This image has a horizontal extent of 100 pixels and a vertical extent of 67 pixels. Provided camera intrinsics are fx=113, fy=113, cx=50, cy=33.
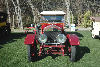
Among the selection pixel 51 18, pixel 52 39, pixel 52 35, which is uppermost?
pixel 51 18

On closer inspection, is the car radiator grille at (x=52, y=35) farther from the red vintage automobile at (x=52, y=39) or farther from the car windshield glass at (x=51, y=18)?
the car windshield glass at (x=51, y=18)

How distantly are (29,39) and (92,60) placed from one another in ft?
11.3

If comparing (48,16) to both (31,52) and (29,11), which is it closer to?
(31,52)

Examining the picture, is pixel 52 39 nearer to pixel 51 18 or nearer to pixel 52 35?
pixel 52 35

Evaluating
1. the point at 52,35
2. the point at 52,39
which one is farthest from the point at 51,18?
the point at 52,39

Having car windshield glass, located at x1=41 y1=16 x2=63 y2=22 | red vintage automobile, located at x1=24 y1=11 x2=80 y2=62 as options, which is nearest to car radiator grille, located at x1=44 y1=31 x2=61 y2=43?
red vintage automobile, located at x1=24 y1=11 x2=80 y2=62

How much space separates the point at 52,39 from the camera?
244 inches

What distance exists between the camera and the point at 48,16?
7.30m

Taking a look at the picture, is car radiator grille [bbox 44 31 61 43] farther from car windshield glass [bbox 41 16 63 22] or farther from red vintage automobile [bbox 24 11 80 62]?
car windshield glass [bbox 41 16 63 22]

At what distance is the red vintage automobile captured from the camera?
5.33 meters

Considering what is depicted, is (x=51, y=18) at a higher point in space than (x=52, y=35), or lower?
higher

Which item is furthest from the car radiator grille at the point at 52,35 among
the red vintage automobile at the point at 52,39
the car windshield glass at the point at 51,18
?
the car windshield glass at the point at 51,18

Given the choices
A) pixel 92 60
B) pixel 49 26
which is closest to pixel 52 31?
pixel 49 26

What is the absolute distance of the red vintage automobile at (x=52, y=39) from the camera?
17.5 ft
